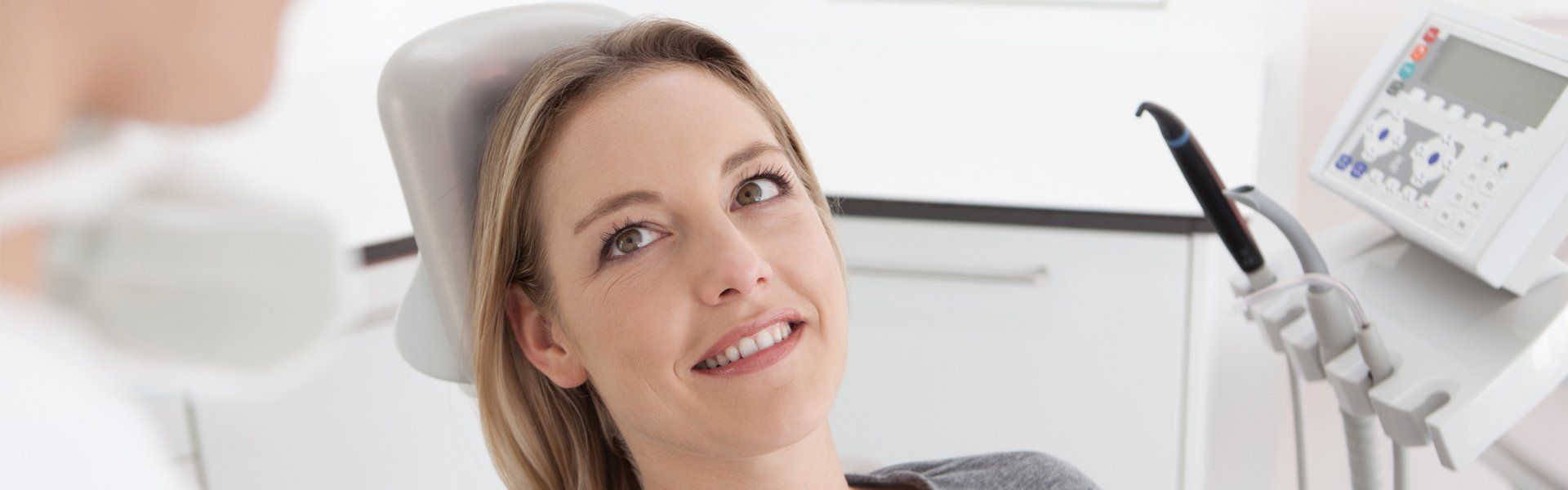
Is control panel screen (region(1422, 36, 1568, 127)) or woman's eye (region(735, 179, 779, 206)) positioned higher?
control panel screen (region(1422, 36, 1568, 127))

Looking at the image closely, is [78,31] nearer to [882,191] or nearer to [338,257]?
[338,257]

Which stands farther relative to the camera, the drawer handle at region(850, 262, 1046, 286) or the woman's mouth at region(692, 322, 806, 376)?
the drawer handle at region(850, 262, 1046, 286)

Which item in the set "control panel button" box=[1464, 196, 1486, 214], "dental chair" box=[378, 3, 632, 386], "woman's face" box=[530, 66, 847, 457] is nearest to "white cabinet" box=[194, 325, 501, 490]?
"dental chair" box=[378, 3, 632, 386]

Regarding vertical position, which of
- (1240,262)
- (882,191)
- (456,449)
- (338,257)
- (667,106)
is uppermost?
(338,257)

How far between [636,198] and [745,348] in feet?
0.50

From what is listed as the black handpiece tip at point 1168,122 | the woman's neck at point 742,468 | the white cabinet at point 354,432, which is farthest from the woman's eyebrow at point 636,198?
the white cabinet at point 354,432

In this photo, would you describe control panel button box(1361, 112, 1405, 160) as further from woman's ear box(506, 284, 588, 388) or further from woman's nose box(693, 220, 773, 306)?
woman's ear box(506, 284, 588, 388)

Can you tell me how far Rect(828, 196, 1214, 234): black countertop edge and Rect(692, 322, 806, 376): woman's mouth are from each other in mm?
676

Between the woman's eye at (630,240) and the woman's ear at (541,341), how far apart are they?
0.38 ft

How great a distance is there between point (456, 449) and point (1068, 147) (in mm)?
1046

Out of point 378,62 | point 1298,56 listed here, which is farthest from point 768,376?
point 1298,56

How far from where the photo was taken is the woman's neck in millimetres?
1104

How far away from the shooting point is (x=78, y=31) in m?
0.20

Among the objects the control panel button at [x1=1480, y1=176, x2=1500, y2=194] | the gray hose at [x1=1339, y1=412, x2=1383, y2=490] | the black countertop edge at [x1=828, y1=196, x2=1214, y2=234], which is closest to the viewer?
the control panel button at [x1=1480, y1=176, x2=1500, y2=194]
